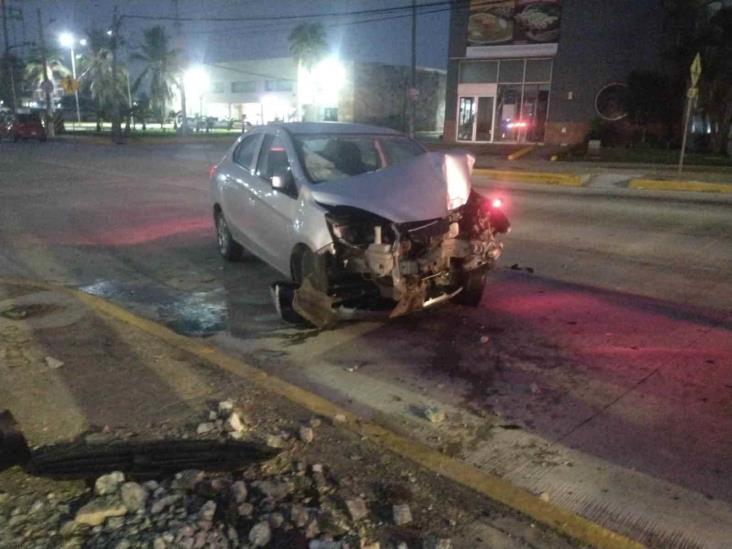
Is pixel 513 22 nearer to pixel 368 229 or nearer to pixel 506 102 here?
pixel 506 102

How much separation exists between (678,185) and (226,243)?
13.1m

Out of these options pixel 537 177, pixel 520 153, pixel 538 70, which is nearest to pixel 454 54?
pixel 538 70

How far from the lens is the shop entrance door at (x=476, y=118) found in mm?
34406

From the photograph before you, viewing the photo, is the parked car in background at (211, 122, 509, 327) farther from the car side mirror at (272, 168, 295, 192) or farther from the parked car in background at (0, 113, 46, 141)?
the parked car in background at (0, 113, 46, 141)

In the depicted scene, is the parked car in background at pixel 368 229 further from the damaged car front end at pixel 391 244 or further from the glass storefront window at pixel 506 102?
the glass storefront window at pixel 506 102

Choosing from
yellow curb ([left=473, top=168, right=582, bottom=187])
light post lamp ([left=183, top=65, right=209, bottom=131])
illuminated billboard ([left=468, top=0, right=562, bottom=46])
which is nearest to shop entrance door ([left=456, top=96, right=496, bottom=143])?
illuminated billboard ([left=468, top=0, right=562, bottom=46])

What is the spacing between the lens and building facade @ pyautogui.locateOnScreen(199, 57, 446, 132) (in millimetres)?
60344

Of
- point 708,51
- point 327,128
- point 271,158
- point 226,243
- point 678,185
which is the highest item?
point 708,51

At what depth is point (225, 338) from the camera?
5754mm

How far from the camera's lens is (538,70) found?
1283 inches

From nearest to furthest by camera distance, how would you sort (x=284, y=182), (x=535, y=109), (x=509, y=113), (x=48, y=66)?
(x=284, y=182), (x=535, y=109), (x=509, y=113), (x=48, y=66)

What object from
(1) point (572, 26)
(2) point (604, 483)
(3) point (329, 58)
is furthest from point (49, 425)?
(3) point (329, 58)

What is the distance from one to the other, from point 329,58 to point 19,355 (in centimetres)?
6134

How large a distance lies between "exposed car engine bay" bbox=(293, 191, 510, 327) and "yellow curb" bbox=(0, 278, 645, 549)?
0.82m
